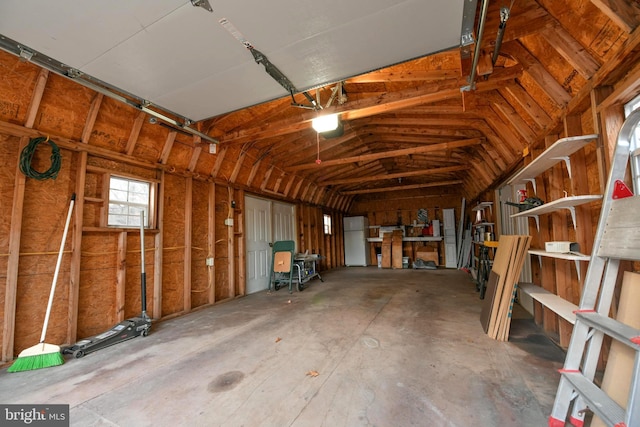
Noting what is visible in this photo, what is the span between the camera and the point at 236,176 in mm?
5352

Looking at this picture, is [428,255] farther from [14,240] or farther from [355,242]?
[14,240]

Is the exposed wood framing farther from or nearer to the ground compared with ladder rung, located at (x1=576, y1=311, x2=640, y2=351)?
farther from the ground

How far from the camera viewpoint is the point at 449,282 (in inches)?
252

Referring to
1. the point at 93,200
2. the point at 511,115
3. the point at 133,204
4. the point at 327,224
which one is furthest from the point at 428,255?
the point at 93,200

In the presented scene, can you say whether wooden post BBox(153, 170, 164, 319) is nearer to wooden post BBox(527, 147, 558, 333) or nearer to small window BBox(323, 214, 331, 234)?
wooden post BBox(527, 147, 558, 333)

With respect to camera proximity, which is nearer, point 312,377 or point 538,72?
point 312,377

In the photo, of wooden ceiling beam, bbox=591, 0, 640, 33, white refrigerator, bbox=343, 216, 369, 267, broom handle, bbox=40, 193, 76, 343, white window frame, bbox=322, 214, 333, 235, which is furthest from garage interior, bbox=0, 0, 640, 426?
white refrigerator, bbox=343, 216, 369, 267

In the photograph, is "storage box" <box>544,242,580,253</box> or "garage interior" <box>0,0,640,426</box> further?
"storage box" <box>544,242,580,253</box>

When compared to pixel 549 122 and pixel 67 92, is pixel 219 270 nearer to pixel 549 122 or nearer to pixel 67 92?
pixel 67 92

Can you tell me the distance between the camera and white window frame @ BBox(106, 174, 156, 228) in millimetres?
3458

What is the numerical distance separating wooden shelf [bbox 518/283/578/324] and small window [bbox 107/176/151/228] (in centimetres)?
479

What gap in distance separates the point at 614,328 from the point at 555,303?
5.27 ft

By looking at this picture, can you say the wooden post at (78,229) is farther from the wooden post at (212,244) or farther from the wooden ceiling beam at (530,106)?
the wooden ceiling beam at (530,106)

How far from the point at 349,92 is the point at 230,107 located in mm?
2004
